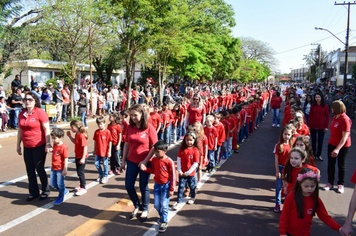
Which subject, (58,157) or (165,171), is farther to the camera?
(58,157)

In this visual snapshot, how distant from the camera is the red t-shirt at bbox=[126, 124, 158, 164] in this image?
4.57m

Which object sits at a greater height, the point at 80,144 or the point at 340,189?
the point at 80,144

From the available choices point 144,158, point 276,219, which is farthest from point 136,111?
point 276,219

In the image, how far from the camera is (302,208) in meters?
3.22

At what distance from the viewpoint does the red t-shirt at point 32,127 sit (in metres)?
5.26

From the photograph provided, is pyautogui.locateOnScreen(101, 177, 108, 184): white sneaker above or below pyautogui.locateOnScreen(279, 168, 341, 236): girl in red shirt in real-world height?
below

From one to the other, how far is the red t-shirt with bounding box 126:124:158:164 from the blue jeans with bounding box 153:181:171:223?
532mm

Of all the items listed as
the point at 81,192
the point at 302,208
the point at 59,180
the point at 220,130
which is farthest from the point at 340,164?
the point at 59,180

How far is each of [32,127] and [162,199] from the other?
2.70 meters

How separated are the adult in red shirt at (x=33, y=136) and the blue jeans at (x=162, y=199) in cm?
211

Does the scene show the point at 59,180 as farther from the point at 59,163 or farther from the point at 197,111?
the point at 197,111

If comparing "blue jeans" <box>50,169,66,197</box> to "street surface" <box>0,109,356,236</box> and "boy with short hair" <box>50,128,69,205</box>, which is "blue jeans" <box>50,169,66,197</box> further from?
"street surface" <box>0,109,356,236</box>

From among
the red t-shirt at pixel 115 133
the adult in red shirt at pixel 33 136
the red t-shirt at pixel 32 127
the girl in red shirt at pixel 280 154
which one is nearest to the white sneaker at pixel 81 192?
the adult in red shirt at pixel 33 136

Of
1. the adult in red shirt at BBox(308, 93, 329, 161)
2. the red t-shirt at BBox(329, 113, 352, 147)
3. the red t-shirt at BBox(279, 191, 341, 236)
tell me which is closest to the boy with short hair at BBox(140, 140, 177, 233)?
the red t-shirt at BBox(279, 191, 341, 236)
